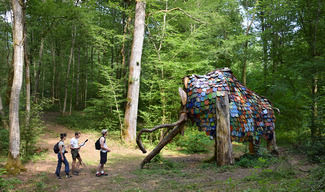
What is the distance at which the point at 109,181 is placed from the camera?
539cm

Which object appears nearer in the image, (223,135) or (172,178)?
(172,178)

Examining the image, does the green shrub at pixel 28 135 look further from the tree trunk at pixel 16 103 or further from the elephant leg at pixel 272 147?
the elephant leg at pixel 272 147

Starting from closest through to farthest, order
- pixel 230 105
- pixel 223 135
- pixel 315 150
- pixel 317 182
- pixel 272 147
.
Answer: pixel 317 182 < pixel 223 135 < pixel 230 105 < pixel 315 150 < pixel 272 147

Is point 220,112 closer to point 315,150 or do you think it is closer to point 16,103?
point 315,150

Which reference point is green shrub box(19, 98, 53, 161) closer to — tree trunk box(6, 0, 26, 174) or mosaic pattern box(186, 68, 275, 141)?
tree trunk box(6, 0, 26, 174)

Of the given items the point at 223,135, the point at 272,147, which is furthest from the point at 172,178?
the point at 272,147

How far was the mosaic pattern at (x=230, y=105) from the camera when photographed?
604 centimetres

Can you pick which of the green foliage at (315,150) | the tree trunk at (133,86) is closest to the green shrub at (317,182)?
the green foliage at (315,150)

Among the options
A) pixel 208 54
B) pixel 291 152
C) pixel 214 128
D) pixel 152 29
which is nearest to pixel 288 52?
pixel 208 54

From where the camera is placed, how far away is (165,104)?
39.8ft

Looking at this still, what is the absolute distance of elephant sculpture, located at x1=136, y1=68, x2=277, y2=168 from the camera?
5789 millimetres

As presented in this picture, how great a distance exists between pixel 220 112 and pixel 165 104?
6492 mm

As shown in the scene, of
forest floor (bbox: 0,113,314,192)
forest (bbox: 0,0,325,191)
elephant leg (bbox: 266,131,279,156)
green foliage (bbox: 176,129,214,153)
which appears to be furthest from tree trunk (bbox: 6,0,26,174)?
elephant leg (bbox: 266,131,279,156)

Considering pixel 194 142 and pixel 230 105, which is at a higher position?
pixel 230 105
